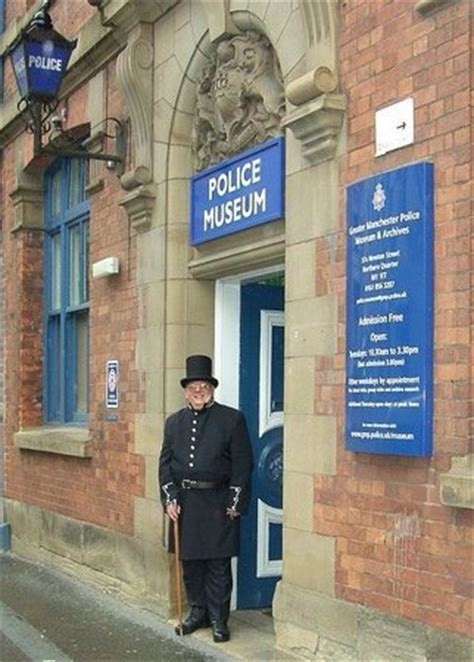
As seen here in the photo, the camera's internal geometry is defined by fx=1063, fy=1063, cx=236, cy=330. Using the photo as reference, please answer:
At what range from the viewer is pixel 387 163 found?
5312 mm

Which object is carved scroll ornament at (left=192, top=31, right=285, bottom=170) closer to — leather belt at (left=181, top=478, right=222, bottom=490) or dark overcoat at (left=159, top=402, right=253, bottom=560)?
dark overcoat at (left=159, top=402, right=253, bottom=560)

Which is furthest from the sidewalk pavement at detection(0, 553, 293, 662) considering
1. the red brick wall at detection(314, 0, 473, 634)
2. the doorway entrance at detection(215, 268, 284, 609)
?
the red brick wall at detection(314, 0, 473, 634)

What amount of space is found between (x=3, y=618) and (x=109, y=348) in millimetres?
2298

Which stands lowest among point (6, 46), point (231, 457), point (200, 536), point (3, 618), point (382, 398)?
point (3, 618)

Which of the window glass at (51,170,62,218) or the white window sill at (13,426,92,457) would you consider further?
the window glass at (51,170,62,218)

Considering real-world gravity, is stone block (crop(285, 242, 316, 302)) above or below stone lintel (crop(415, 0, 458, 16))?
below

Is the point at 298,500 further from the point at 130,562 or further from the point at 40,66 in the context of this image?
the point at 40,66

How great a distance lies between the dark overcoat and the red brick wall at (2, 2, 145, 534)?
1187 mm

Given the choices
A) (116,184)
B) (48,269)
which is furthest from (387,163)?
(48,269)

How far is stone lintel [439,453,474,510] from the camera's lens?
4.58m

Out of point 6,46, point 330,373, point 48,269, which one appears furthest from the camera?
point 6,46

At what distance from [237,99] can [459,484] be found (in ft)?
10.8

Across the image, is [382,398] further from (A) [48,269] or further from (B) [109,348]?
(A) [48,269]

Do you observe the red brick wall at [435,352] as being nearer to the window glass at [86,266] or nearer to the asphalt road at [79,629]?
the asphalt road at [79,629]
